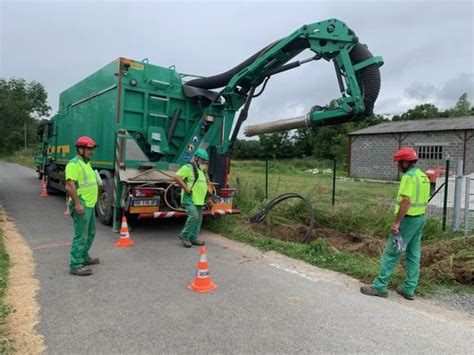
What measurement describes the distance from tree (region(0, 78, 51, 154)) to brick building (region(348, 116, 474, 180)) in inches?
2030

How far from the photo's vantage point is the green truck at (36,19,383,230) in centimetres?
585

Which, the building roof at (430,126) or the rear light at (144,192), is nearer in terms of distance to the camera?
the rear light at (144,192)

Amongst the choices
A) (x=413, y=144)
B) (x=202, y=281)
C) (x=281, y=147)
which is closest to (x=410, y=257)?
(x=202, y=281)

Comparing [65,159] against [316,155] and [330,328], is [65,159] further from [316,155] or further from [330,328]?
[316,155]

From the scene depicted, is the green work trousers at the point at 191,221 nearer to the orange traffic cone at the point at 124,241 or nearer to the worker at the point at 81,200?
the orange traffic cone at the point at 124,241

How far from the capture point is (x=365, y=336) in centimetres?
339

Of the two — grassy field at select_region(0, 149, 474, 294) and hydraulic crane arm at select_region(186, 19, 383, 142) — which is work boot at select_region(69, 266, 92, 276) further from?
hydraulic crane arm at select_region(186, 19, 383, 142)

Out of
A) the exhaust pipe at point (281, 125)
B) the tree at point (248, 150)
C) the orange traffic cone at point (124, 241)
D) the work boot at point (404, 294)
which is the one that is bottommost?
the work boot at point (404, 294)

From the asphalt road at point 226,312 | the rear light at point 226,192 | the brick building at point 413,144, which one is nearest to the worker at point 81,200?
the asphalt road at point 226,312

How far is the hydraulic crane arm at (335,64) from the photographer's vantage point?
5.62 metres

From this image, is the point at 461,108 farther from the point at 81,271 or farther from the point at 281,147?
the point at 81,271

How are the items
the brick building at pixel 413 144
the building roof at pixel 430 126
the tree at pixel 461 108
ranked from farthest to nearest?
1. the tree at pixel 461 108
2. the building roof at pixel 430 126
3. the brick building at pixel 413 144

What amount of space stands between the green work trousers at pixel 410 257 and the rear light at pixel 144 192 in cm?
421

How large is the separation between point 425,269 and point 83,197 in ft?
15.8
